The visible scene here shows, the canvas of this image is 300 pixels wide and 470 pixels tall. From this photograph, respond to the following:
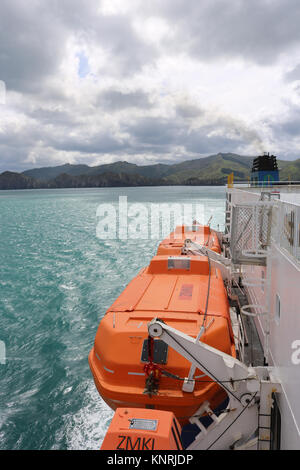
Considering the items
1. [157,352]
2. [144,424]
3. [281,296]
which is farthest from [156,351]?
[281,296]

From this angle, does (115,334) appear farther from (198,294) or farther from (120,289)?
(120,289)

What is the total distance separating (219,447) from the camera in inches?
226

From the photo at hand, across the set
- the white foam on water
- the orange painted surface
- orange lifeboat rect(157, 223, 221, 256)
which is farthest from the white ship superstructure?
orange lifeboat rect(157, 223, 221, 256)

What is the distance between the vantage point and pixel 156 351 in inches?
237

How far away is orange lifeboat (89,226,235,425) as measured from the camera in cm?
562

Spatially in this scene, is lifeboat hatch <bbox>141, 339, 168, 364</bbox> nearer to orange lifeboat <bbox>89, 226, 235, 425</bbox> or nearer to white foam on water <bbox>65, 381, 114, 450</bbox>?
orange lifeboat <bbox>89, 226, 235, 425</bbox>

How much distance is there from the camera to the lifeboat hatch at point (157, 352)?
19.3 feet

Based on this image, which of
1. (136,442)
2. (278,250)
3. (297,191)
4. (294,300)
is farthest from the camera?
(297,191)

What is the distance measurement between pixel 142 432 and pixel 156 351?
1890mm

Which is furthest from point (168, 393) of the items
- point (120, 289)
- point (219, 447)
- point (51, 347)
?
point (120, 289)

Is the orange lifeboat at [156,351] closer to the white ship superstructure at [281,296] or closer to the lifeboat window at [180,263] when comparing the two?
the white ship superstructure at [281,296]

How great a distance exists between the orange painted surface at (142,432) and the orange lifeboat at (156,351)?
1129mm

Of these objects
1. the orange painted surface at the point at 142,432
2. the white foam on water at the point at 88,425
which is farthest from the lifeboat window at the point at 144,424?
Answer: the white foam on water at the point at 88,425
